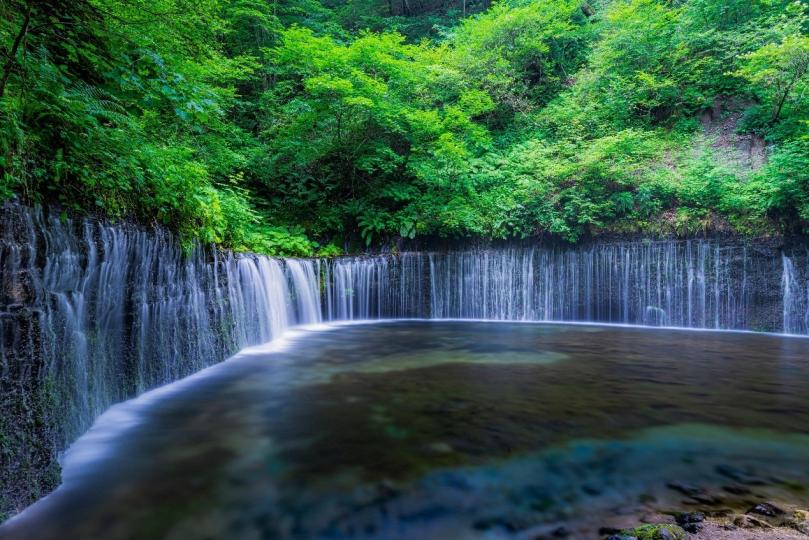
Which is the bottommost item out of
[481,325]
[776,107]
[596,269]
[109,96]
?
[481,325]

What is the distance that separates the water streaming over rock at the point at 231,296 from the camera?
273 centimetres

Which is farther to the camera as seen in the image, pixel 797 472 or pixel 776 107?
pixel 776 107

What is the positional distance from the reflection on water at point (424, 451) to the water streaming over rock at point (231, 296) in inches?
20.5

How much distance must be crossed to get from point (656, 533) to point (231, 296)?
6.61m

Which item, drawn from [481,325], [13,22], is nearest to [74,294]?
[13,22]

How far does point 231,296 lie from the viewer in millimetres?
7086

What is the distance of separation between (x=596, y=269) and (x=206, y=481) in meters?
12.3

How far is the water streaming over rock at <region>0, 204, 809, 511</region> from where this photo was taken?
2.73 meters

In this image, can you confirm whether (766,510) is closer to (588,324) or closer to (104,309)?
(104,309)

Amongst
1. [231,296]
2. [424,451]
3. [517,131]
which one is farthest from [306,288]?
[517,131]

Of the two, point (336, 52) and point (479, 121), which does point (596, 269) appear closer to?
point (479, 121)

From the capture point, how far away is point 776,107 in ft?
42.9

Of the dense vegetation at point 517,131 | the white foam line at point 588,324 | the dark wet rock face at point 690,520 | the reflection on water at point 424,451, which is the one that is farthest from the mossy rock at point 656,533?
the white foam line at point 588,324

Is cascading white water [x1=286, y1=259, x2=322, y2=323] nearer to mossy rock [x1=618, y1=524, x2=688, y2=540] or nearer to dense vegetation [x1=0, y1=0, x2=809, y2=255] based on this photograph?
dense vegetation [x1=0, y1=0, x2=809, y2=255]
